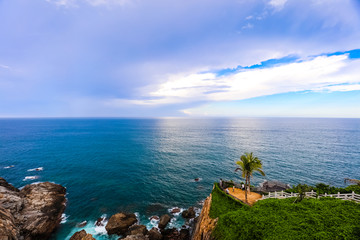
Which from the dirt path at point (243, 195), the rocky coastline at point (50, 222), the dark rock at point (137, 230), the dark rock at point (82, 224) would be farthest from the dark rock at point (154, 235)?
the dirt path at point (243, 195)

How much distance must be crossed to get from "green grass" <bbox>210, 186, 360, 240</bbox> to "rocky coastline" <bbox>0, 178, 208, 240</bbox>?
9.89 meters

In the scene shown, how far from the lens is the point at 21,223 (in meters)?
25.8

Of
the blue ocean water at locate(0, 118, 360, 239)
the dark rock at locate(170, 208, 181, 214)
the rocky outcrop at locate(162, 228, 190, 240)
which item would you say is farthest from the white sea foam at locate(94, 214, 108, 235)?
the dark rock at locate(170, 208, 181, 214)

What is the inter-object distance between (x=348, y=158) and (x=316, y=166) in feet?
70.9

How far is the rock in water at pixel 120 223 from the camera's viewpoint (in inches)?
1053

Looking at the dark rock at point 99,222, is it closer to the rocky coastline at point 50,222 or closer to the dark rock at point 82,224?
the rocky coastline at point 50,222

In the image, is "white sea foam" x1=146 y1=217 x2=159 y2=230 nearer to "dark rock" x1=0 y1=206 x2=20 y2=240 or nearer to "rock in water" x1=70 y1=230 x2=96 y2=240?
"rock in water" x1=70 y1=230 x2=96 y2=240

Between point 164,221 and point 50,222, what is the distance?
22.7 meters

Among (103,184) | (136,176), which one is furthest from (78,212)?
(136,176)

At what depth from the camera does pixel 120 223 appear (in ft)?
90.3

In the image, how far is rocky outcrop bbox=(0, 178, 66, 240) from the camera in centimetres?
2345

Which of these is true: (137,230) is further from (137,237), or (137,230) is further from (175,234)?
(175,234)

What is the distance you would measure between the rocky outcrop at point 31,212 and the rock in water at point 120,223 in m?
11.1

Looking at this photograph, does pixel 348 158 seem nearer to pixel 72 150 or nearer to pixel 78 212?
pixel 78 212
